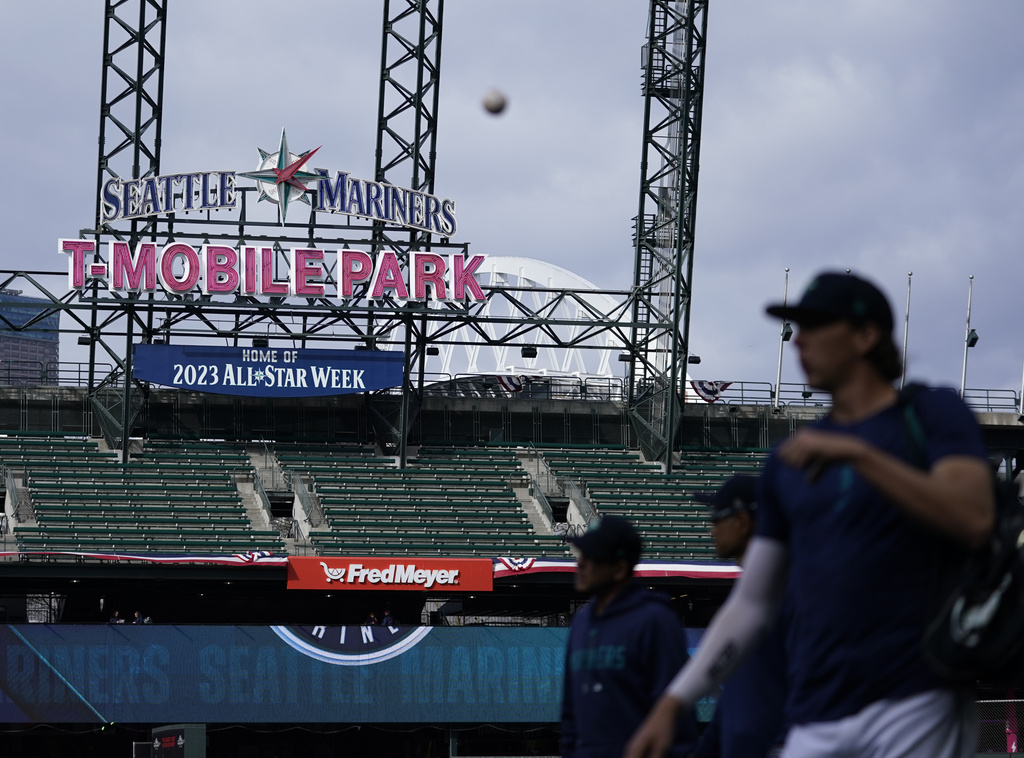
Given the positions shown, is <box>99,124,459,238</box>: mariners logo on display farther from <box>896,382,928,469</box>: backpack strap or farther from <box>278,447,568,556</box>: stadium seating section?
<box>896,382,928,469</box>: backpack strap

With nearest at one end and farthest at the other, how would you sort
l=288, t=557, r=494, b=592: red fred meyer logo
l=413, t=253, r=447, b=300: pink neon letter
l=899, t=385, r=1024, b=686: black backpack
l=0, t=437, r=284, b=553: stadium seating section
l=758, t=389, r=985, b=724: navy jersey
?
l=899, t=385, r=1024, b=686: black backpack → l=758, t=389, r=985, b=724: navy jersey → l=288, t=557, r=494, b=592: red fred meyer logo → l=0, t=437, r=284, b=553: stadium seating section → l=413, t=253, r=447, b=300: pink neon letter

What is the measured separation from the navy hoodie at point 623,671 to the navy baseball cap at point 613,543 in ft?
0.56

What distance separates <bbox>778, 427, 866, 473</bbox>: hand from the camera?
3.31 metres

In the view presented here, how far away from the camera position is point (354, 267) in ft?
120

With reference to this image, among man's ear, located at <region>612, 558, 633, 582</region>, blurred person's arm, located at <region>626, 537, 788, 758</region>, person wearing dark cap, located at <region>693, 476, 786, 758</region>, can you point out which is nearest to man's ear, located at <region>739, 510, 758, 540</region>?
person wearing dark cap, located at <region>693, 476, 786, 758</region>

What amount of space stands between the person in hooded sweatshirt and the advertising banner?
23114 millimetres

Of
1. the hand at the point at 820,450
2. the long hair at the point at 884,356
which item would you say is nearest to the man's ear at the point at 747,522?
the long hair at the point at 884,356

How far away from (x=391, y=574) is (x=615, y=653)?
24.4 metres

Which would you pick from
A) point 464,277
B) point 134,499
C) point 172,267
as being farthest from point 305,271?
point 134,499

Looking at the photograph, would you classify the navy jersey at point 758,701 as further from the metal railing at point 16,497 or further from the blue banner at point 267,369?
the blue banner at point 267,369

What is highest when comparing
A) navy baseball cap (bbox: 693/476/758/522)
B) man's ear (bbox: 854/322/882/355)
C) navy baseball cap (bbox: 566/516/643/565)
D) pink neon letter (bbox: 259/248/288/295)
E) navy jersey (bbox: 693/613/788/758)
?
pink neon letter (bbox: 259/248/288/295)

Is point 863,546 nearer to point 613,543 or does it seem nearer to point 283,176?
point 613,543

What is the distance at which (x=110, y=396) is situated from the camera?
1475 inches

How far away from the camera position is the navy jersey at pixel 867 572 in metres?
3.54
